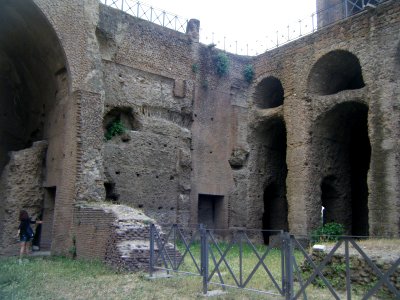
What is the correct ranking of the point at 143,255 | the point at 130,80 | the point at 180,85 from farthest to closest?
the point at 180,85 → the point at 130,80 → the point at 143,255

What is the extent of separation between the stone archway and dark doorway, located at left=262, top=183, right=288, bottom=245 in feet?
27.0

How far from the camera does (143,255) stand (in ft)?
30.3

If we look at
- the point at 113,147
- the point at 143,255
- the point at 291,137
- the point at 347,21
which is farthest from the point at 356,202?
the point at 143,255

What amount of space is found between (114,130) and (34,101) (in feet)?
9.60

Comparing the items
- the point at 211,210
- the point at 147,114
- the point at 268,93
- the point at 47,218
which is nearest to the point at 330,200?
the point at 211,210

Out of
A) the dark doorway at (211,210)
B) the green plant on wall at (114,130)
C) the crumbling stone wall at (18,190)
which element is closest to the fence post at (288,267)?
the crumbling stone wall at (18,190)

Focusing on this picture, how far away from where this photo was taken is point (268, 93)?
1767cm

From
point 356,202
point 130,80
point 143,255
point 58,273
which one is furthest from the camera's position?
point 356,202

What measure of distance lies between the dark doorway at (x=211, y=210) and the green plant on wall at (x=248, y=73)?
464 cm

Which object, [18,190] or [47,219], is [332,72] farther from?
[18,190]

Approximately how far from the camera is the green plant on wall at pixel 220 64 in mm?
17109

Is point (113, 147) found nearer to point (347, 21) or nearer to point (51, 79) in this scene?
point (51, 79)

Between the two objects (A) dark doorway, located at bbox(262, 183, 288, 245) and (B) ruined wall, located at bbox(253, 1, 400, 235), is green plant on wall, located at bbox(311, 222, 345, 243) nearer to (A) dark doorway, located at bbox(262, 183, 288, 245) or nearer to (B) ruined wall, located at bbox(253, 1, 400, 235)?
(B) ruined wall, located at bbox(253, 1, 400, 235)

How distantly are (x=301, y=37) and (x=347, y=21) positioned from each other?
182 cm
